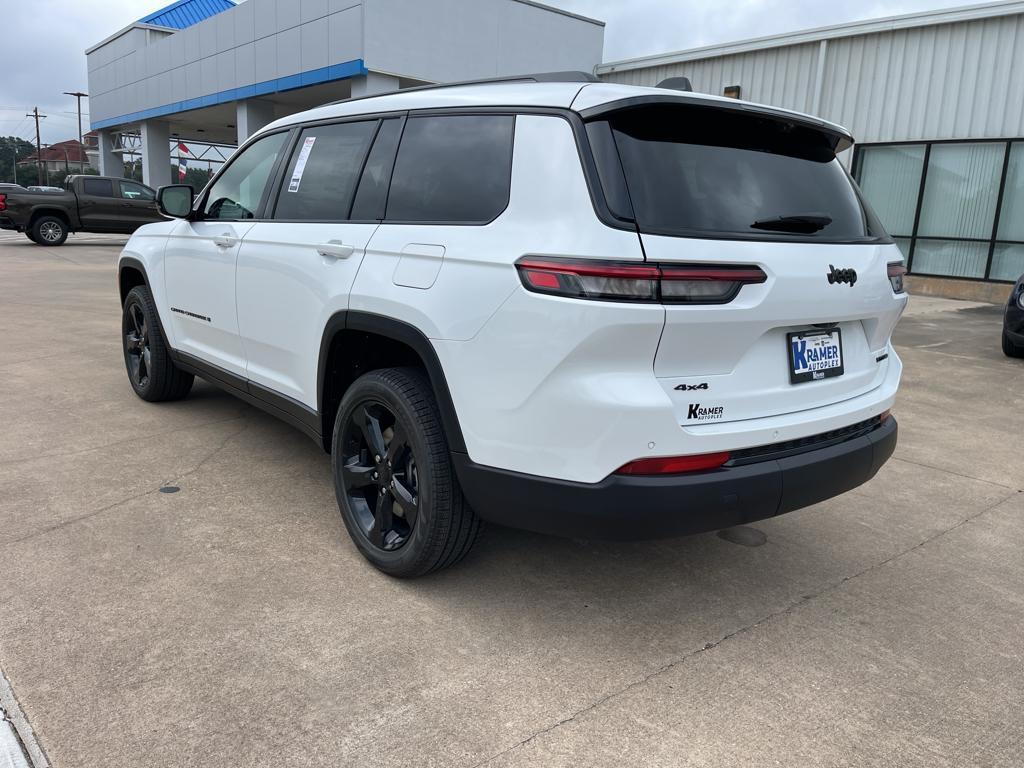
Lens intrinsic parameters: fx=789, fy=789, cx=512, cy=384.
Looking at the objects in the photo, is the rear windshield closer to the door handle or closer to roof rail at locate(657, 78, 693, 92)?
roof rail at locate(657, 78, 693, 92)

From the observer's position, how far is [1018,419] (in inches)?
228

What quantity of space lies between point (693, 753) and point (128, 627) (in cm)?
185

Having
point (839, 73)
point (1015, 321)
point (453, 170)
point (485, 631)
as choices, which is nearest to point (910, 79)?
point (839, 73)

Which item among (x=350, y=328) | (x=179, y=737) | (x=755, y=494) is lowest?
(x=179, y=737)

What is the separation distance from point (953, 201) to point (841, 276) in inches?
537

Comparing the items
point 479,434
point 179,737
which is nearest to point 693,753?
point 479,434

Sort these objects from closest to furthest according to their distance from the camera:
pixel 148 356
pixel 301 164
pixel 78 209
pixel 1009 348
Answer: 1. pixel 301 164
2. pixel 148 356
3. pixel 1009 348
4. pixel 78 209

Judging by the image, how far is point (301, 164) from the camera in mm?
3713

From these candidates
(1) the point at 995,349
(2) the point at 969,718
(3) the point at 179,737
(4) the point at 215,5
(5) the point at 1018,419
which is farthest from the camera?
(4) the point at 215,5

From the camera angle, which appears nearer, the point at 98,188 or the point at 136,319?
the point at 136,319

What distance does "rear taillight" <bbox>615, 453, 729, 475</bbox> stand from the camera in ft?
7.59

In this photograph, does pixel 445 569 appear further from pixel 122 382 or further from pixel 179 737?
pixel 122 382

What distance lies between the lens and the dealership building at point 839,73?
1338cm

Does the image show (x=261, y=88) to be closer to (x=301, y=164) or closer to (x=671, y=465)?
(x=301, y=164)
